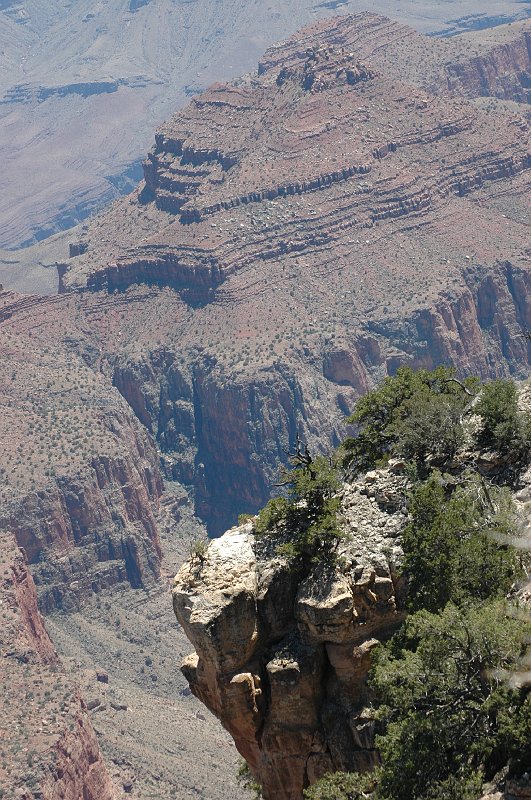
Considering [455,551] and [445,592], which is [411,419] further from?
[445,592]

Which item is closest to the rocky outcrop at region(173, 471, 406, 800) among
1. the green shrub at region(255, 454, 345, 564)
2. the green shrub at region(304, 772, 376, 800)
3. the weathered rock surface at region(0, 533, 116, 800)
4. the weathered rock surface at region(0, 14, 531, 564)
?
the green shrub at region(255, 454, 345, 564)

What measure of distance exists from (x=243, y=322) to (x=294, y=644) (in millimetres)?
128850

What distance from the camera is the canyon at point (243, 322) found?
147 metres

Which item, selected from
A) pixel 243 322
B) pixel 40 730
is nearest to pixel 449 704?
pixel 40 730

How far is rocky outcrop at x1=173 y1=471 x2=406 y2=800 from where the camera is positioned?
4425cm

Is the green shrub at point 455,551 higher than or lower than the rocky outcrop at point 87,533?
higher

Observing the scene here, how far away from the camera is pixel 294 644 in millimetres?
44938

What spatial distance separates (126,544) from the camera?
A: 484 feet

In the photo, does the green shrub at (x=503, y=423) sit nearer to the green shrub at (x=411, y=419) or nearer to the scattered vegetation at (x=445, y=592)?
the scattered vegetation at (x=445, y=592)

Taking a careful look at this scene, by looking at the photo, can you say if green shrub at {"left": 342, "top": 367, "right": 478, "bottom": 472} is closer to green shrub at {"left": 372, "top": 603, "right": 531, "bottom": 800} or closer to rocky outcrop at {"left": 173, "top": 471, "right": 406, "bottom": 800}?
rocky outcrop at {"left": 173, "top": 471, "right": 406, "bottom": 800}

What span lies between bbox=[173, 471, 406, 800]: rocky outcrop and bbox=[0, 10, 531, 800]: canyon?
87939 mm

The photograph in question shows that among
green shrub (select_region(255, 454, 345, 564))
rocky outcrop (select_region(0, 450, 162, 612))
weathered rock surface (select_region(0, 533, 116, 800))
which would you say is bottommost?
rocky outcrop (select_region(0, 450, 162, 612))

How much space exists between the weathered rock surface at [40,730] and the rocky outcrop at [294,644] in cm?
4766

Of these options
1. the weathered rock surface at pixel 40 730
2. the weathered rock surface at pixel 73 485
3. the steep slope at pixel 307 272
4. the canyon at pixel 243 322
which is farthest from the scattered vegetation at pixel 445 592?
the steep slope at pixel 307 272
